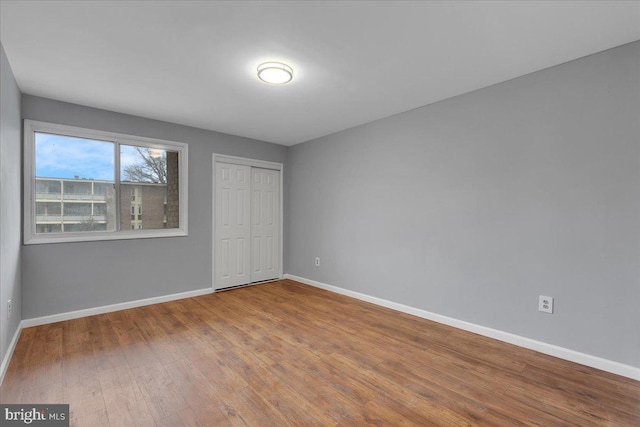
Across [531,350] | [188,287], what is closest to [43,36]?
[188,287]

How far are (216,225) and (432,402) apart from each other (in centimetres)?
356

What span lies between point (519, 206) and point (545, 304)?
0.87 metres

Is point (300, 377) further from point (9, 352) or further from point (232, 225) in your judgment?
point (232, 225)

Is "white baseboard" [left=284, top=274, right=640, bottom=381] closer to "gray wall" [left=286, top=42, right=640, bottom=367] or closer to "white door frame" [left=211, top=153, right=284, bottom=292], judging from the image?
"gray wall" [left=286, top=42, right=640, bottom=367]

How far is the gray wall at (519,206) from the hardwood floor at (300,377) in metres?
0.41

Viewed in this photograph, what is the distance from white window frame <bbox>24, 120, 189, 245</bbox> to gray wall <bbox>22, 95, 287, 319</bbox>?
0.07 meters

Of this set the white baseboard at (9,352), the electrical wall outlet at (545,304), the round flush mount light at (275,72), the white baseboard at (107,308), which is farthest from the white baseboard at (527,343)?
the white baseboard at (9,352)

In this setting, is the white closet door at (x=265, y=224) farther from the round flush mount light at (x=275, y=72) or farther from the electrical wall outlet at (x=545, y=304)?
the electrical wall outlet at (x=545, y=304)

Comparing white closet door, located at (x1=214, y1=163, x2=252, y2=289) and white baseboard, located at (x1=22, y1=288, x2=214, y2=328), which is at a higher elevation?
white closet door, located at (x1=214, y1=163, x2=252, y2=289)

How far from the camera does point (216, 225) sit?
428 cm

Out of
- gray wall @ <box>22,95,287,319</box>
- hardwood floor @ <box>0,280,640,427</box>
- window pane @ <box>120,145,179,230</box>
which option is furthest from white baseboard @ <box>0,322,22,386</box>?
window pane @ <box>120,145,179,230</box>

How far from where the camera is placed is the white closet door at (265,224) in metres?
4.77

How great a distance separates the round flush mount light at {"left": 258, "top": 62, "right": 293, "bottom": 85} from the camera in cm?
232

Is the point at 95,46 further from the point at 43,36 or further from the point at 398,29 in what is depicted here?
the point at 398,29
